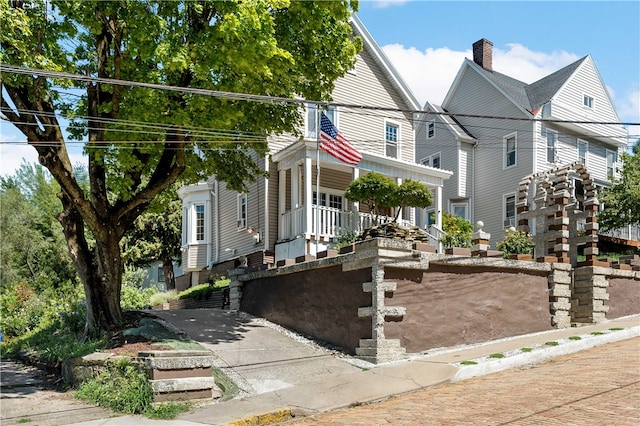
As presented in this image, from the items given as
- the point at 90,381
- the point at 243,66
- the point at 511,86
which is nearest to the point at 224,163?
the point at 243,66

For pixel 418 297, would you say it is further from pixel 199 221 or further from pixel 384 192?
pixel 199 221

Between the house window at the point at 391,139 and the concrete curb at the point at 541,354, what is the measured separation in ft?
42.6

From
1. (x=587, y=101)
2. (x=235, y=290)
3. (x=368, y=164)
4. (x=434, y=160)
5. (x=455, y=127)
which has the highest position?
(x=587, y=101)

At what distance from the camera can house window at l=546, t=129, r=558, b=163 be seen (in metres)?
29.0

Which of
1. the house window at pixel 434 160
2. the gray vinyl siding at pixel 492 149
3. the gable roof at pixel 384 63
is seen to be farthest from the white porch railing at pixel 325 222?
the house window at pixel 434 160

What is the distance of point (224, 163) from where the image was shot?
15.5 metres

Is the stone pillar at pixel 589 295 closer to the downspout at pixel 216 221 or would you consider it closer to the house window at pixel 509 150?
the house window at pixel 509 150

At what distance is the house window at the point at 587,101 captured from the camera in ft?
105

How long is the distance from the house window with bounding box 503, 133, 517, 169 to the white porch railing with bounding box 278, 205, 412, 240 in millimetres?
11208

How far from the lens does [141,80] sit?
11773mm

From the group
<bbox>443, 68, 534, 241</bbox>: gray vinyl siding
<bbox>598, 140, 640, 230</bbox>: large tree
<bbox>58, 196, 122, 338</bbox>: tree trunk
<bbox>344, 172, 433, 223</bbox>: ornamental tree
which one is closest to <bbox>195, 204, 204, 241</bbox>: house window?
<bbox>344, 172, 433, 223</bbox>: ornamental tree

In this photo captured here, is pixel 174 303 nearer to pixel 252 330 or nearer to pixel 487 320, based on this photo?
pixel 252 330

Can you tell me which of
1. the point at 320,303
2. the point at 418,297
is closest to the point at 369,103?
the point at 320,303

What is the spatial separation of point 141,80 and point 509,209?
Answer: 21910mm
